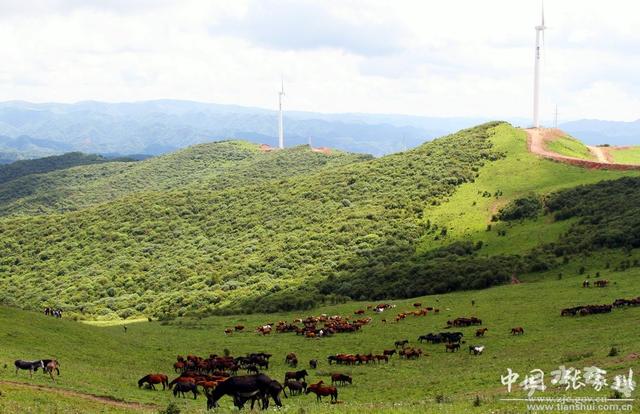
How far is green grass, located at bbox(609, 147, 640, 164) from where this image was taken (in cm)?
12850

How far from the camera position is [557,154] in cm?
12281

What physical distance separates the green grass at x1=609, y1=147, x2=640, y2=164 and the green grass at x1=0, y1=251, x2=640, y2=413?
68.0m

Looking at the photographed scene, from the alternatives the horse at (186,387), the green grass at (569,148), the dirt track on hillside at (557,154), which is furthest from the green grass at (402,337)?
the green grass at (569,148)

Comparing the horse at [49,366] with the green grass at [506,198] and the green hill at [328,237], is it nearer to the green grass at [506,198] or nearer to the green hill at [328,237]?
the green hill at [328,237]

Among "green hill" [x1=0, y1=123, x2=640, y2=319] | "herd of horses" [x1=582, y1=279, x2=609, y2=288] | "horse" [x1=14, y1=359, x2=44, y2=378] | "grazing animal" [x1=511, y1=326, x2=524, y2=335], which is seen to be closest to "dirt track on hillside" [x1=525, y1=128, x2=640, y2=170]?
"green hill" [x1=0, y1=123, x2=640, y2=319]

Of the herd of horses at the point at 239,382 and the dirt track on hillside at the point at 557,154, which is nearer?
the herd of horses at the point at 239,382

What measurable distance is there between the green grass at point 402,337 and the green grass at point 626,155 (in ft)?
223

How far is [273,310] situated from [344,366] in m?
32.7

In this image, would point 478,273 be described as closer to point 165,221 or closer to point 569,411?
point 569,411

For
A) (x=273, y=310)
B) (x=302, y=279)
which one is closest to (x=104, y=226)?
(x=302, y=279)

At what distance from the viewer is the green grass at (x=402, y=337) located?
2919cm

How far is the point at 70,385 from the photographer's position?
98.4 ft

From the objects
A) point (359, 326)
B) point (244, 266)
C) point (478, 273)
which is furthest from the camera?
point (244, 266)

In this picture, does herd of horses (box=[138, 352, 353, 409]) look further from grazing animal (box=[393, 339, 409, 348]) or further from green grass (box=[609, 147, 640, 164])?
green grass (box=[609, 147, 640, 164])
